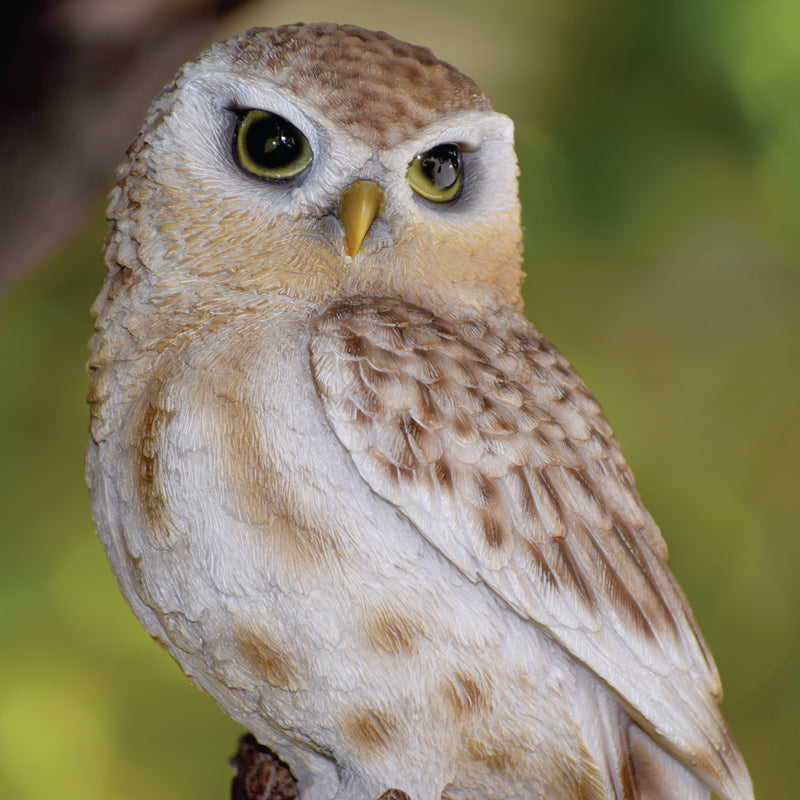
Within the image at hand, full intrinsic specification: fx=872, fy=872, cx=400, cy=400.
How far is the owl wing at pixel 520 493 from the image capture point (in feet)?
2.87

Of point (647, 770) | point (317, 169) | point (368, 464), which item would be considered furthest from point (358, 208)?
point (647, 770)

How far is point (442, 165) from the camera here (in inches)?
39.3

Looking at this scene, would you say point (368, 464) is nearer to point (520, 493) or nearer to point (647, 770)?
point (520, 493)

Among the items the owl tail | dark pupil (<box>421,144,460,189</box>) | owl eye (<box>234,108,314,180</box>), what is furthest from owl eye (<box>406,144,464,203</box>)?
the owl tail

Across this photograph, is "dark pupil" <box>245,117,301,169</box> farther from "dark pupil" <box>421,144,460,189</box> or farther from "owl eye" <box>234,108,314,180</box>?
"dark pupil" <box>421,144,460,189</box>

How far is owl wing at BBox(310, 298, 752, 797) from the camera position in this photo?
0.87 meters

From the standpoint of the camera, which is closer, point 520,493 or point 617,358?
point 520,493

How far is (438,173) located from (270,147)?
19 cm

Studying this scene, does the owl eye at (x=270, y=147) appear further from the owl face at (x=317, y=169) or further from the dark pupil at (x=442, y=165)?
the dark pupil at (x=442, y=165)

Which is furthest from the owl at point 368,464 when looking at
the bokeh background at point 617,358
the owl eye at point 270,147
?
the bokeh background at point 617,358

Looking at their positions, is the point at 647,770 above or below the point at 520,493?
below

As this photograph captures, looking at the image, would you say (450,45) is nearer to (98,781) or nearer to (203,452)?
(203,452)

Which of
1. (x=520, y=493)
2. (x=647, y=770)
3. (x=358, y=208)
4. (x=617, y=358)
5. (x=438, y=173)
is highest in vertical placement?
(x=617, y=358)

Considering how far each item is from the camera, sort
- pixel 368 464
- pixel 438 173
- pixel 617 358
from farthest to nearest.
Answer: pixel 617 358
pixel 438 173
pixel 368 464
